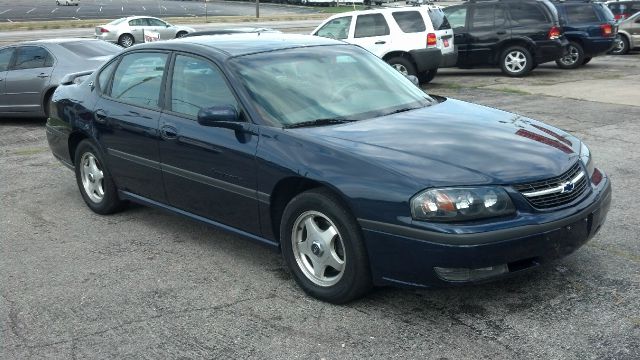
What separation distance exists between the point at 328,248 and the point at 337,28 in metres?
11.9

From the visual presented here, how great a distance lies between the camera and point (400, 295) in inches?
170

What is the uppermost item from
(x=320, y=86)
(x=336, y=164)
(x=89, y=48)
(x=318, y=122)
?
(x=320, y=86)

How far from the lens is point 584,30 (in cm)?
1730

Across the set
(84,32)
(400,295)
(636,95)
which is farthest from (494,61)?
(84,32)

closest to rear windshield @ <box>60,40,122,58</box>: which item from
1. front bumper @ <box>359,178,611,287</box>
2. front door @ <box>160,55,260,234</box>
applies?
front door @ <box>160,55,260,234</box>

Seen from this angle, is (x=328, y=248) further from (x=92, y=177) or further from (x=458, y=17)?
(x=458, y=17)

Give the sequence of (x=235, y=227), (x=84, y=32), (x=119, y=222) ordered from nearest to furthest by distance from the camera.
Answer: (x=235, y=227)
(x=119, y=222)
(x=84, y=32)

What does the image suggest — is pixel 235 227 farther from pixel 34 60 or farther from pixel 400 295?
pixel 34 60

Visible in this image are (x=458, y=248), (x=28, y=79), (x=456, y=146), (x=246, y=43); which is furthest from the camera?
(x=28, y=79)

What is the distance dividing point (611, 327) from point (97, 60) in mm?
9753

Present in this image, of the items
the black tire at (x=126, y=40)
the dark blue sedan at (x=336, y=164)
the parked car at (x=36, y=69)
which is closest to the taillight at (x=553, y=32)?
the parked car at (x=36, y=69)

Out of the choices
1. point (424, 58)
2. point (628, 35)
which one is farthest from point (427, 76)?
point (628, 35)

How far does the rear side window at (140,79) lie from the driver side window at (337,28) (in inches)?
382

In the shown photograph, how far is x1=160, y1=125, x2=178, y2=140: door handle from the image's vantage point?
506cm
